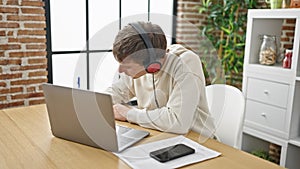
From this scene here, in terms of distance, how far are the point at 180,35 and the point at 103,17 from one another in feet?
2.58

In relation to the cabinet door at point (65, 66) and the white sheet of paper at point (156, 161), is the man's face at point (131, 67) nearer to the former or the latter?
the white sheet of paper at point (156, 161)

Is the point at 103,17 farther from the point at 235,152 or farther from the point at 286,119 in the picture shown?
the point at 235,152

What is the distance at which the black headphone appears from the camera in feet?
4.04

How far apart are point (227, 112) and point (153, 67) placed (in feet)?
1.76

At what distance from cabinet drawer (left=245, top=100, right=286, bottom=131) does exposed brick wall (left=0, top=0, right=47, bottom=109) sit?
66.4 inches

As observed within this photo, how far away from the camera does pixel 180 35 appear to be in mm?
3035

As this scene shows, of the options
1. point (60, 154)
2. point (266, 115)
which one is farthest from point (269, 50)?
point (60, 154)

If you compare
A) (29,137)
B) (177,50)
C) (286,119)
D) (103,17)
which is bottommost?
(286,119)

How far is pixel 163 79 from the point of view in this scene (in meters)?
1.42

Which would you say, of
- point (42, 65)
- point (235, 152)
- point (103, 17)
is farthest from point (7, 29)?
point (235, 152)

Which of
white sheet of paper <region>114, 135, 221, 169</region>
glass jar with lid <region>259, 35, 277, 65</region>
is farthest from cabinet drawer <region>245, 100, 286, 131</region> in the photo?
white sheet of paper <region>114, 135, 221, 169</region>

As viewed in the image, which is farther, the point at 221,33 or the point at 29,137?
the point at 221,33

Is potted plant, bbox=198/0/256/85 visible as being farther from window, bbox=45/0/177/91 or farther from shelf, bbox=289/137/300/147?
shelf, bbox=289/137/300/147

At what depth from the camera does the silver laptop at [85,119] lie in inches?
40.3
